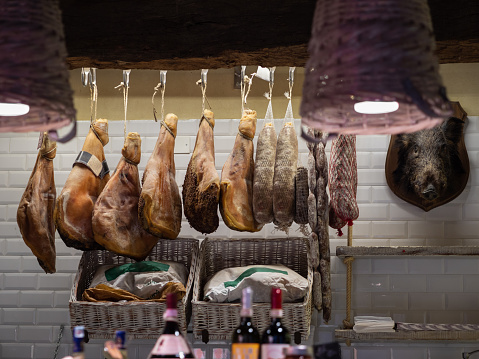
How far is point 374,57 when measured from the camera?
206 centimetres

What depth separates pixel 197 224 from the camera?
4.00 meters

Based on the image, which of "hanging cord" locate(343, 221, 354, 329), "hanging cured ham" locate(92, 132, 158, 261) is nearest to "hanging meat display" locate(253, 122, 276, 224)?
"hanging cured ham" locate(92, 132, 158, 261)

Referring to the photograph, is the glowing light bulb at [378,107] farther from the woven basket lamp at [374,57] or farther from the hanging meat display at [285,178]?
the hanging meat display at [285,178]

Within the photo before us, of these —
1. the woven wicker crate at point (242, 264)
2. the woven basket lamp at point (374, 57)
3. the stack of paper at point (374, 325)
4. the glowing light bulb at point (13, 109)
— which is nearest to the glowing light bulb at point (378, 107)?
the woven basket lamp at point (374, 57)

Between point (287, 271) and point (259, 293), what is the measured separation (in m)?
0.26

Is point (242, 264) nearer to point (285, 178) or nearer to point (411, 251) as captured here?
point (285, 178)

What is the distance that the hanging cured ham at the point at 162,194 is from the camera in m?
3.93

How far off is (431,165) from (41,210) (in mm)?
2587

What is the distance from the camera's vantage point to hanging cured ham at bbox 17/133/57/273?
405 centimetres

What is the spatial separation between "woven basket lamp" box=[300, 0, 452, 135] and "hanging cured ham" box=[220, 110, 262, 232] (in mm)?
1819

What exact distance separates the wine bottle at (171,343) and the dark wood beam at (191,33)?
1.20 m

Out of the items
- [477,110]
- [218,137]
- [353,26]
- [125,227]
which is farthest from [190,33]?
[477,110]

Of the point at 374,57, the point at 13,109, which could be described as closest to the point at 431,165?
the point at 374,57

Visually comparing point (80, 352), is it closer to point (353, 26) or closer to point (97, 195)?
point (353, 26)
